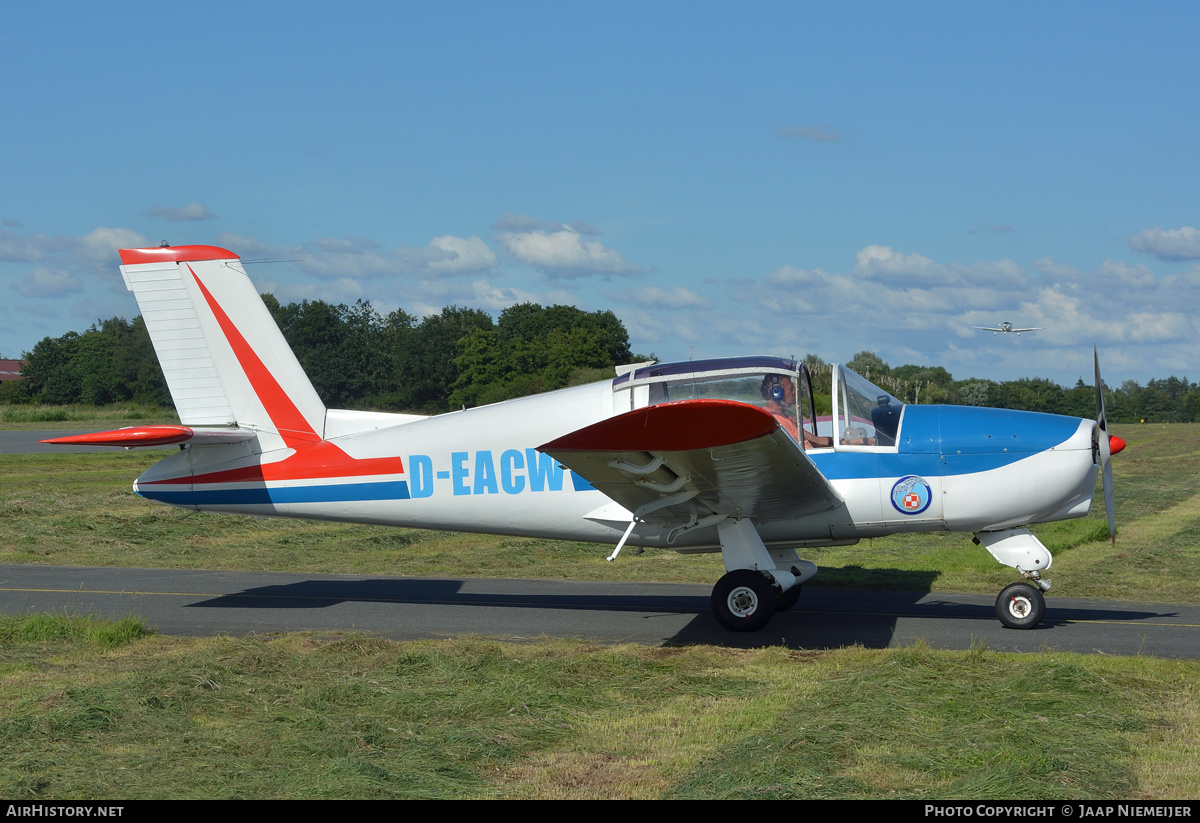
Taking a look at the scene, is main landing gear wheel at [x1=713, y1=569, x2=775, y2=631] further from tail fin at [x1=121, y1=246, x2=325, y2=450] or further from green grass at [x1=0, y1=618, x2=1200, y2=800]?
tail fin at [x1=121, y1=246, x2=325, y2=450]

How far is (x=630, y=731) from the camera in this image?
18.9ft

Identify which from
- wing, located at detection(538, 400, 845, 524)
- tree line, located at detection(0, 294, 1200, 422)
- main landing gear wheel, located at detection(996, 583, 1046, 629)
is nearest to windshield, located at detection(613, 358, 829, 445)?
wing, located at detection(538, 400, 845, 524)

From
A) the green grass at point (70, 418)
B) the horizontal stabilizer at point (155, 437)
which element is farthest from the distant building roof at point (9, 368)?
the horizontal stabilizer at point (155, 437)

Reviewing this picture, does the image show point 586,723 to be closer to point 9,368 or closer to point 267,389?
point 267,389

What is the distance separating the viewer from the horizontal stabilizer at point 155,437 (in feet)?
28.7

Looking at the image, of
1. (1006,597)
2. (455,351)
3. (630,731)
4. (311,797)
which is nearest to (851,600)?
(1006,597)

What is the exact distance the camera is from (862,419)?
8.98 meters

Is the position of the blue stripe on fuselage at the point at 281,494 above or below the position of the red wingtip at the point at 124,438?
below

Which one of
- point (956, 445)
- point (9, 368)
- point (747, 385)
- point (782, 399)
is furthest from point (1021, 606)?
point (9, 368)

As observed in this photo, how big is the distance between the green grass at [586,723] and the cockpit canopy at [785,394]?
2.12m

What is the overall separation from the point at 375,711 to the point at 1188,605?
8604 mm

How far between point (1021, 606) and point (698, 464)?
11.5 feet

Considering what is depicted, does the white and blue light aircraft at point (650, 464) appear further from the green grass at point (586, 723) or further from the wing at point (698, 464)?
the green grass at point (586, 723)

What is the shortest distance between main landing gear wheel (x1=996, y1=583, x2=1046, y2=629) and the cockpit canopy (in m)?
1.78
